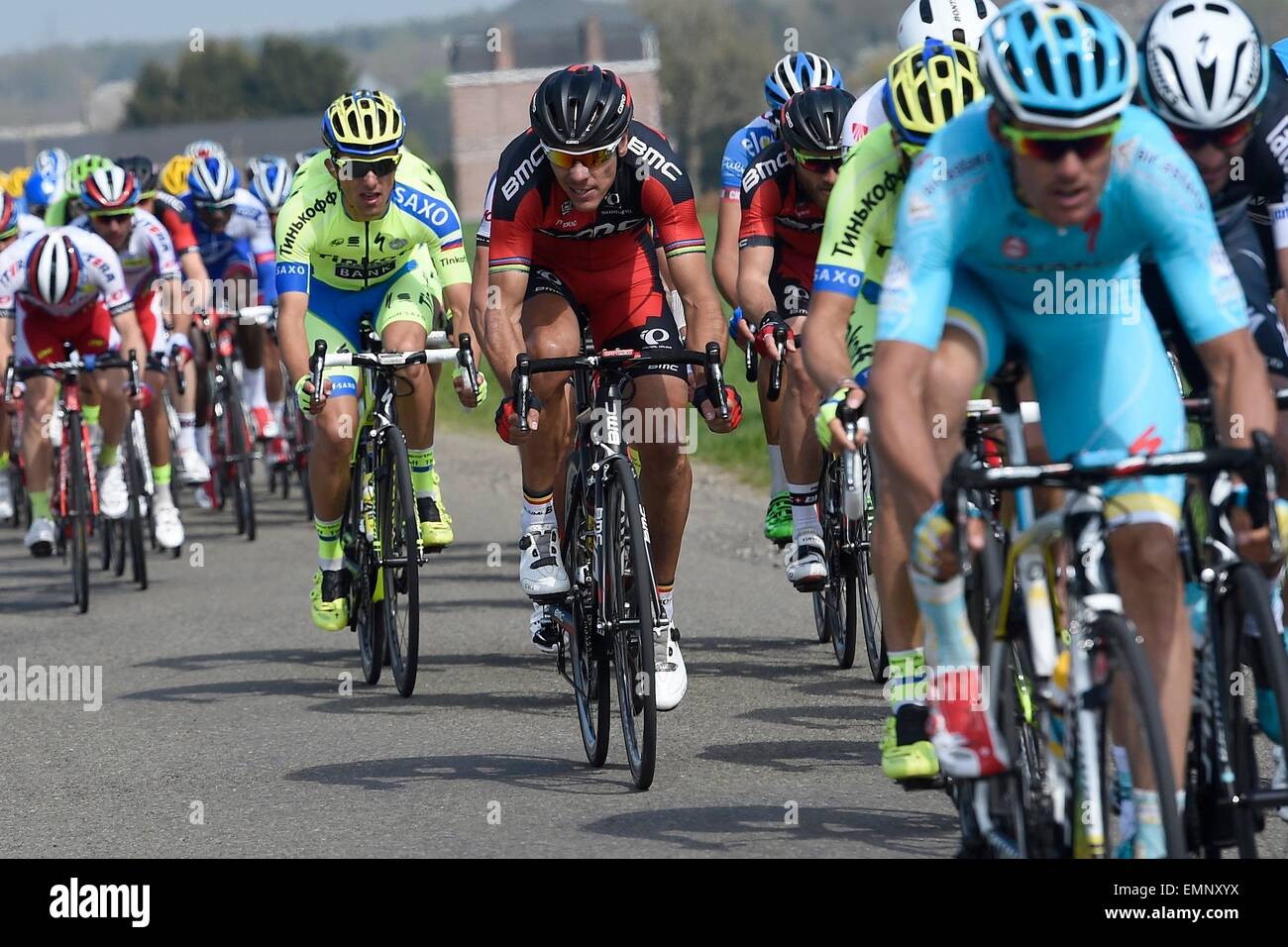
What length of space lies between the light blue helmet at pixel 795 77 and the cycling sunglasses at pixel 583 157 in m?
2.57

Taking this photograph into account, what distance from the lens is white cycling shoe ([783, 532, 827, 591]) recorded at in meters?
8.53

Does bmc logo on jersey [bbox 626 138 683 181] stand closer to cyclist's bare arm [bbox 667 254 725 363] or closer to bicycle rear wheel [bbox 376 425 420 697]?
cyclist's bare arm [bbox 667 254 725 363]

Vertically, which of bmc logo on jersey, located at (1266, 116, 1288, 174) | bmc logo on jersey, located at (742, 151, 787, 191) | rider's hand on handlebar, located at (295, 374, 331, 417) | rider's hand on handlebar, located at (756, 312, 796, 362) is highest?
bmc logo on jersey, located at (742, 151, 787, 191)

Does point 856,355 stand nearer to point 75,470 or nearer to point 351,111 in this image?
point 351,111

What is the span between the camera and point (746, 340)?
8453 millimetres

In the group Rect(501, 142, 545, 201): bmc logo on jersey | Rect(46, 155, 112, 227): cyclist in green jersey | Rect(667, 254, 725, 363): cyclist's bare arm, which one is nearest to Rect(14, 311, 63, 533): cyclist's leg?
Rect(46, 155, 112, 227): cyclist in green jersey

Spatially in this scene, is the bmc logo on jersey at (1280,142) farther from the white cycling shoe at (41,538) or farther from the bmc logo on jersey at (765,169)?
the white cycling shoe at (41,538)

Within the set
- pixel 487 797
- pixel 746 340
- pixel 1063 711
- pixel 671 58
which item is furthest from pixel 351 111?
pixel 671 58

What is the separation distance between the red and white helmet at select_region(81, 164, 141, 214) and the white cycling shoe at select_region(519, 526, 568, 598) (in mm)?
5690

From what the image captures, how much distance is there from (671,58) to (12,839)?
125 metres

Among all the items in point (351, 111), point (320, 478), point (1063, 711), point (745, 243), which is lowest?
point (1063, 711)
